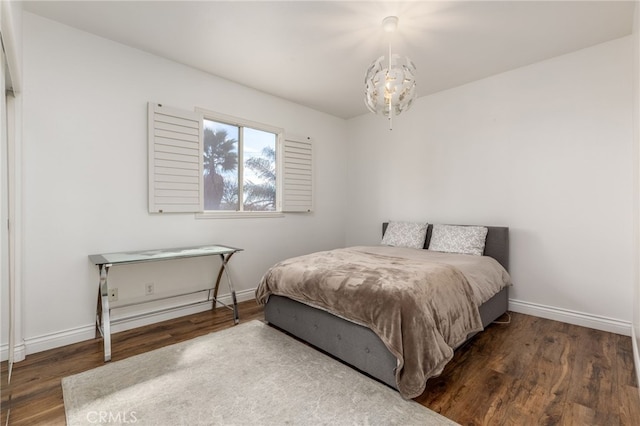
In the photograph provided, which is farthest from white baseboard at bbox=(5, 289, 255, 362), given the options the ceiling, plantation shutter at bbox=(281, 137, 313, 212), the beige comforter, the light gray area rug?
the ceiling

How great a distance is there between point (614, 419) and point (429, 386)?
90cm

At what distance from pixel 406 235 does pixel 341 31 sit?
93.0 inches

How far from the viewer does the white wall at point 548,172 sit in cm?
264

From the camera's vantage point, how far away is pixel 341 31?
8.22ft

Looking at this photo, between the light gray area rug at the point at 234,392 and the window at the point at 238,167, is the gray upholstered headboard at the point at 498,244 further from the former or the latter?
the window at the point at 238,167

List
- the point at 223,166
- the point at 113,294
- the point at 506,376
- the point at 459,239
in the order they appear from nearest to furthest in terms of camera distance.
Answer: the point at 506,376, the point at 113,294, the point at 459,239, the point at 223,166

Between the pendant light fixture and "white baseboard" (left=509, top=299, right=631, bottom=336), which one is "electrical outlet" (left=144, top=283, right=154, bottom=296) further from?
"white baseboard" (left=509, top=299, right=631, bottom=336)

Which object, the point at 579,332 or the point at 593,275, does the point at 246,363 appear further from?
the point at 593,275

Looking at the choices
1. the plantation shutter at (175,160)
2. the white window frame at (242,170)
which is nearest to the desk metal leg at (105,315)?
the plantation shutter at (175,160)

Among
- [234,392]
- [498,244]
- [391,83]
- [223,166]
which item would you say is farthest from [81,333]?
[498,244]

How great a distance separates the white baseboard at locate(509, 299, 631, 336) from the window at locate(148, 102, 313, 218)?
2.79 metres

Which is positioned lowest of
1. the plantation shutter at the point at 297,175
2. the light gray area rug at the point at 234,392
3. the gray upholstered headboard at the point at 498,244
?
the light gray area rug at the point at 234,392

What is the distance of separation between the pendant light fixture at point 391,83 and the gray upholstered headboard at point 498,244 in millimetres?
1797

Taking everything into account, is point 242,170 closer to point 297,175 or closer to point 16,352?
point 297,175
